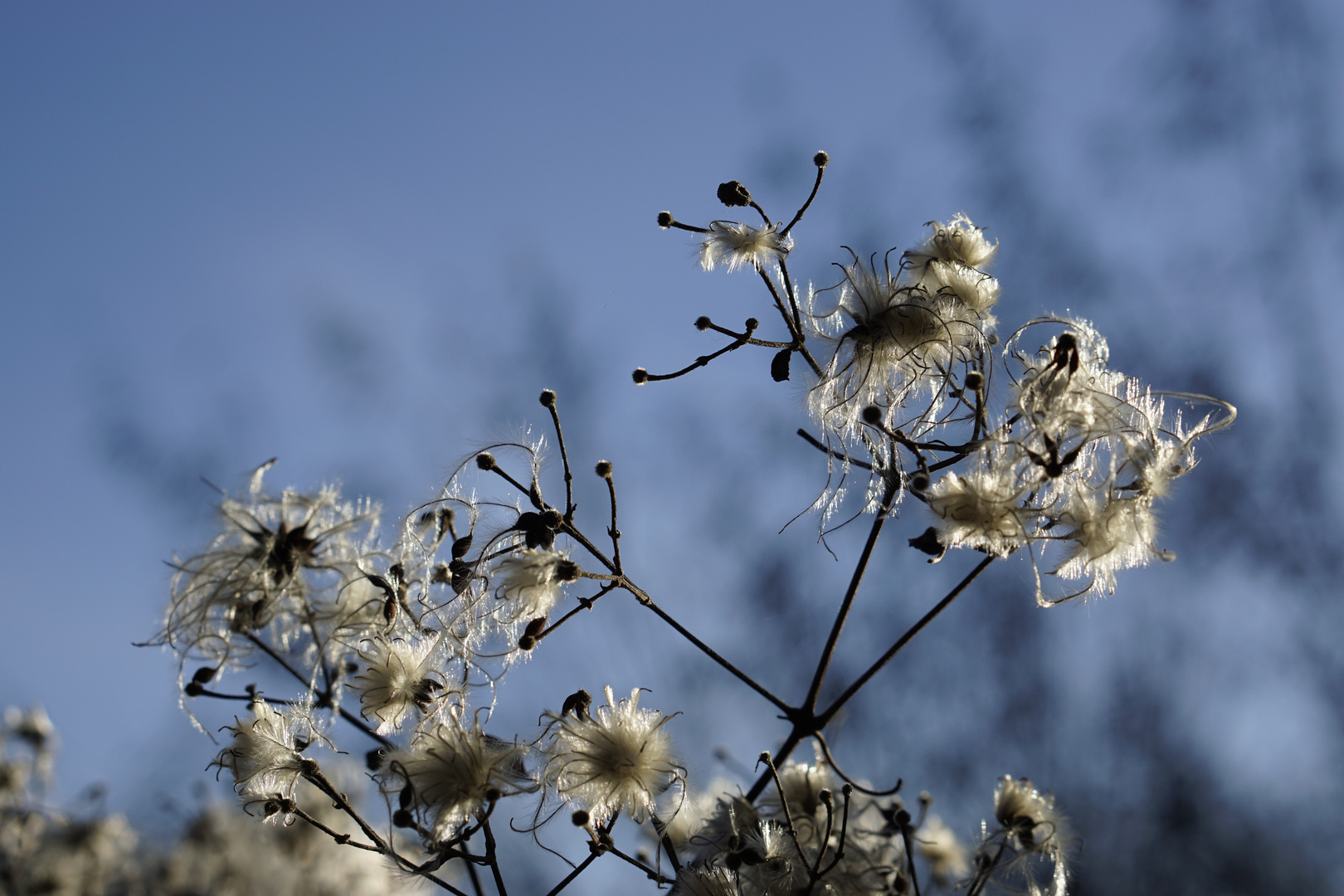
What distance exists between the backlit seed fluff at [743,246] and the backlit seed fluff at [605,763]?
3.35ft

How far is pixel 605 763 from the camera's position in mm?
1819

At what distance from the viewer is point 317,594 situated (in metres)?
2.51

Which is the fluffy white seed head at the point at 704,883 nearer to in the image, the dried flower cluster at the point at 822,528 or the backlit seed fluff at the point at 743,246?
the dried flower cluster at the point at 822,528

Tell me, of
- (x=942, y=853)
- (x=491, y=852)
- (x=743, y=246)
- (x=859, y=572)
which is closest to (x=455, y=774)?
(x=491, y=852)

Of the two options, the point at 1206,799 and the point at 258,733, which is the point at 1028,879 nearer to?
the point at 258,733

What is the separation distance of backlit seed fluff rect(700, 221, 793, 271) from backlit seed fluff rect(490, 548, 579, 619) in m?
0.75

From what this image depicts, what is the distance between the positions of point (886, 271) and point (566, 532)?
969mm

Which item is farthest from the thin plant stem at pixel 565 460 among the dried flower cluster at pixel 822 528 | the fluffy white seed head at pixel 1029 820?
the fluffy white seed head at pixel 1029 820

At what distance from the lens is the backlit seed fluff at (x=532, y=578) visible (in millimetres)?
1840

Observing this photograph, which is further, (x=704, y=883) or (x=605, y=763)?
(x=704, y=883)

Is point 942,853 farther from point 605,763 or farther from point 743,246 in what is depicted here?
point 743,246

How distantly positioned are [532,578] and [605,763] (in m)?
0.41

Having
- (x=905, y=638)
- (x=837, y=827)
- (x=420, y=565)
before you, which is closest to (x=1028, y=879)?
(x=837, y=827)

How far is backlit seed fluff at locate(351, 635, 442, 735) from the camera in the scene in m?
1.95
